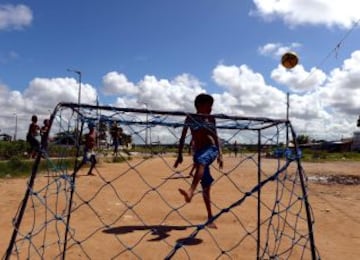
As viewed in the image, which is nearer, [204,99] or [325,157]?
[204,99]

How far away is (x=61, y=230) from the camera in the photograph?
5129mm

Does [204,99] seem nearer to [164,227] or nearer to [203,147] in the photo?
[203,147]

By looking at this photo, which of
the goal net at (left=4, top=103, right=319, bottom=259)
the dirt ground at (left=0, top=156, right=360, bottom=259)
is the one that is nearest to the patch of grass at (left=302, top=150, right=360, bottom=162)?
the dirt ground at (left=0, top=156, right=360, bottom=259)

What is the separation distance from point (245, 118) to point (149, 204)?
3.64 metres

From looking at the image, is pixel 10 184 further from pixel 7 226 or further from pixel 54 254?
pixel 54 254

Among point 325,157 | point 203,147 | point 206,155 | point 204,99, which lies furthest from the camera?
point 325,157

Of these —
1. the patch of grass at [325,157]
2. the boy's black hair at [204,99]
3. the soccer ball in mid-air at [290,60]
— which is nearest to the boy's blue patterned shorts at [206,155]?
the boy's black hair at [204,99]

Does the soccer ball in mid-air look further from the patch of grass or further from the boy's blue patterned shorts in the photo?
the patch of grass

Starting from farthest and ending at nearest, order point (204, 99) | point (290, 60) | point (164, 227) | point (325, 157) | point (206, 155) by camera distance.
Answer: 1. point (325, 157)
2. point (290, 60)
3. point (164, 227)
4. point (204, 99)
5. point (206, 155)

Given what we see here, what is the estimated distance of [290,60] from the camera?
7828 mm

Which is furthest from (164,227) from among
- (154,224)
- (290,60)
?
(290,60)

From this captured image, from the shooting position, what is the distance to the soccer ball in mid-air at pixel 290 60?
7.76 meters

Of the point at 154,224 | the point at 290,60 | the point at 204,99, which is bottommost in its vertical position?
the point at 154,224

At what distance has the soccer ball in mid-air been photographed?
7.76 meters
